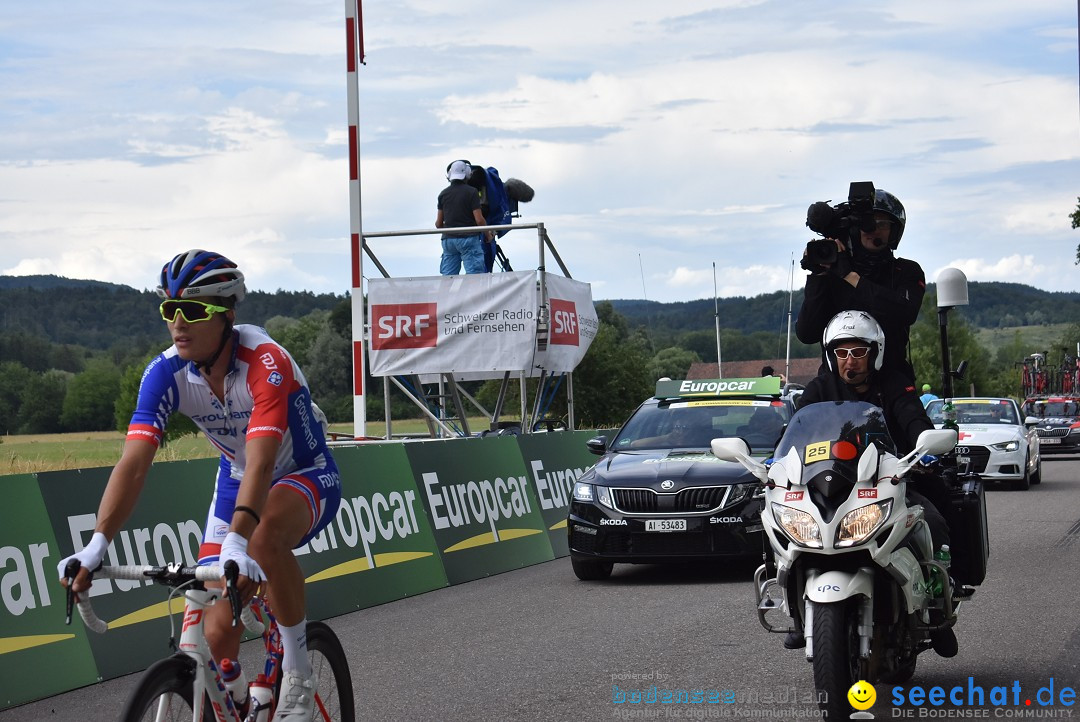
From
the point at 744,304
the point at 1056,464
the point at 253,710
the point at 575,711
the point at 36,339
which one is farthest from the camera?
the point at 744,304

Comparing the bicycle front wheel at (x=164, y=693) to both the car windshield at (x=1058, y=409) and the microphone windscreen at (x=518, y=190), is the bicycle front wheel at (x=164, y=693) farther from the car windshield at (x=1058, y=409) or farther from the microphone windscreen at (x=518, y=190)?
the car windshield at (x=1058, y=409)

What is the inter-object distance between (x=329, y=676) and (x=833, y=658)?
6.43 feet

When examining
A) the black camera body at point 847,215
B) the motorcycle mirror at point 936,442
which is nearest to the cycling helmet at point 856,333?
the black camera body at point 847,215

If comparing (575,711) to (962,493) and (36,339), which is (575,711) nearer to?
(962,493)

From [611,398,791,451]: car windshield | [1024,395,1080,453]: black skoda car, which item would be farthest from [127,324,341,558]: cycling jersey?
[1024,395,1080,453]: black skoda car

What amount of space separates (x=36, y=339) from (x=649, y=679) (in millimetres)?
121247

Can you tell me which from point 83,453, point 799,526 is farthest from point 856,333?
point 83,453

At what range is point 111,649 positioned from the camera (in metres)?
8.27

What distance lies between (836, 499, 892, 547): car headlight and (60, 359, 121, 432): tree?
332 feet

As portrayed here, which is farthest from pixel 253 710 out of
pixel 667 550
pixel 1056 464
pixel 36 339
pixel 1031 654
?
pixel 36 339

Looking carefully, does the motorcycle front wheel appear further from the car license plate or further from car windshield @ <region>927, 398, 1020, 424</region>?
car windshield @ <region>927, 398, 1020, 424</region>

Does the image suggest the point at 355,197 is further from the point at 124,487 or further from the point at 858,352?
the point at 124,487

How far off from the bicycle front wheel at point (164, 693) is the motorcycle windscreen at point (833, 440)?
2.76 m

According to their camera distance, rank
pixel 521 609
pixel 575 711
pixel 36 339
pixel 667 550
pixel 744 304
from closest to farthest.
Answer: pixel 575 711, pixel 521 609, pixel 667 550, pixel 36 339, pixel 744 304
